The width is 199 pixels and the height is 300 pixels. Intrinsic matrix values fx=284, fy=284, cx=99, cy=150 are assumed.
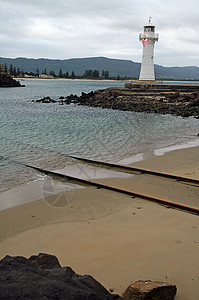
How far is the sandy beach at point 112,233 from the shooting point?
15.0 ft

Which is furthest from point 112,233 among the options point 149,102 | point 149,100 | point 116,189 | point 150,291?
point 149,100

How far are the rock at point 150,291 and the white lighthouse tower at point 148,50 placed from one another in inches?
2269

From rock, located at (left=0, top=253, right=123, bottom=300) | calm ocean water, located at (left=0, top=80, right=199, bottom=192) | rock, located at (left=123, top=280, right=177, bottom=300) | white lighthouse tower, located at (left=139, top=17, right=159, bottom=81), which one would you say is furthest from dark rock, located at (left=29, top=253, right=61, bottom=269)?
white lighthouse tower, located at (left=139, top=17, right=159, bottom=81)

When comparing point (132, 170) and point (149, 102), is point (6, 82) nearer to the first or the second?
point (149, 102)

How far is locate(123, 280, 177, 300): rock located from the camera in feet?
11.7

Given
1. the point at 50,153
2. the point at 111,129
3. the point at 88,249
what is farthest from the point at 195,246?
the point at 111,129

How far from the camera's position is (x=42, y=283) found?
2.88 meters

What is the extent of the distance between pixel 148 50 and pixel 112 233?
184ft

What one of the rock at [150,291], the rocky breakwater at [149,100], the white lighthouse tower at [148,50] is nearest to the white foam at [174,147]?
the rock at [150,291]

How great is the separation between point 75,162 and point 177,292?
860cm

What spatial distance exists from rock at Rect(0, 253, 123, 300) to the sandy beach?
4.07 feet

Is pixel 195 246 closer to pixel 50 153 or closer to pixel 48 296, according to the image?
pixel 48 296

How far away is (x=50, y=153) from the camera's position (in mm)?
14180

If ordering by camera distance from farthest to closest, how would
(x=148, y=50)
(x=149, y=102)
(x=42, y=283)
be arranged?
1. (x=148, y=50)
2. (x=149, y=102)
3. (x=42, y=283)
